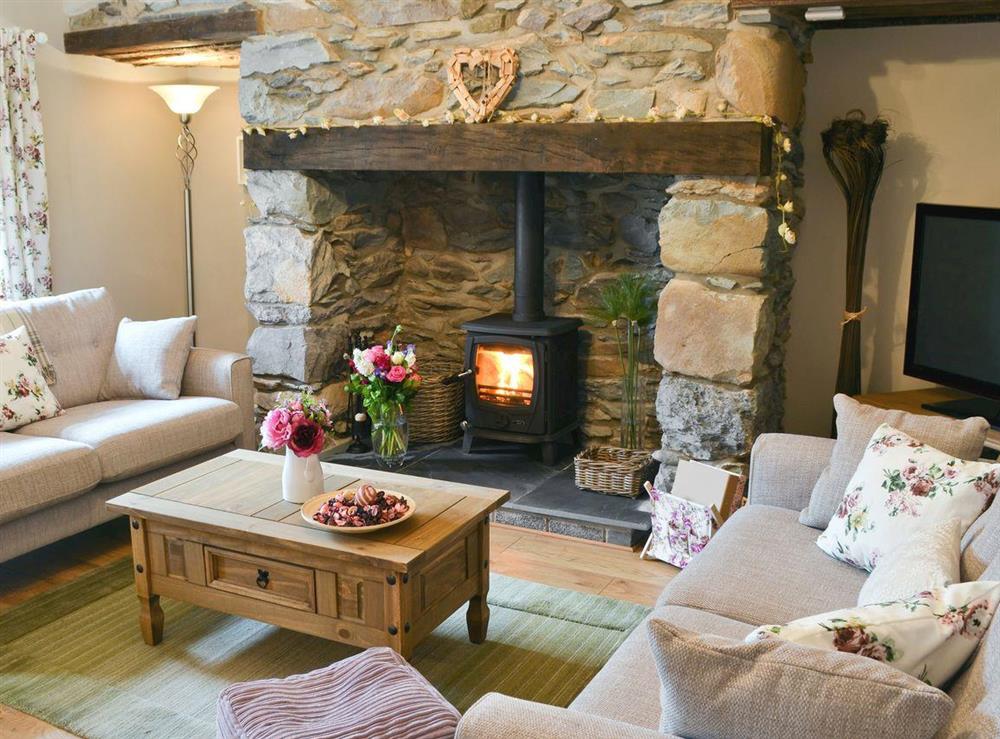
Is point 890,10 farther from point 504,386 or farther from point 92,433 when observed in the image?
point 92,433

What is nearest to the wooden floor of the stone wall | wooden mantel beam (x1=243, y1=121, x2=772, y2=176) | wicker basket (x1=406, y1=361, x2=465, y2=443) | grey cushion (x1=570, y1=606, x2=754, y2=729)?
the stone wall

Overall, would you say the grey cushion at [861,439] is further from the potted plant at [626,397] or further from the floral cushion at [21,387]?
the floral cushion at [21,387]

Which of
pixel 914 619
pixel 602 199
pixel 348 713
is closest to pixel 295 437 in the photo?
pixel 348 713

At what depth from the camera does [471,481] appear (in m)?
4.34

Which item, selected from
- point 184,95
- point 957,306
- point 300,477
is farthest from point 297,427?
point 184,95

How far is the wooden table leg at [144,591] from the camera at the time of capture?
3.04 metres

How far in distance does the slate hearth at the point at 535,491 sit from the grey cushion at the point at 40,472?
1290 mm

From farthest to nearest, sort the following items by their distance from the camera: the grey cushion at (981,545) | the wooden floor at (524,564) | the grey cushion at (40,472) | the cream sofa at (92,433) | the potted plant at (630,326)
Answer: the potted plant at (630,326) → the wooden floor at (524,564) → the cream sofa at (92,433) → the grey cushion at (40,472) → the grey cushion at (981,545)

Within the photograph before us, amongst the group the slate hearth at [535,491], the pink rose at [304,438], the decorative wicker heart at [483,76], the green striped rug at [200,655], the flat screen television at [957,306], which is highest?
the decorative wicker heart at [483,76]

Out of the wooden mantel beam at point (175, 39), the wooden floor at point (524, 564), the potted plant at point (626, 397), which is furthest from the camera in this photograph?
the wooden mantel beam at point (175, 39)

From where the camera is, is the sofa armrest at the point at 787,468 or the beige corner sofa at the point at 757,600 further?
the sofa armrest at the point at 787,468

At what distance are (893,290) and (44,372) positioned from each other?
11.3ft

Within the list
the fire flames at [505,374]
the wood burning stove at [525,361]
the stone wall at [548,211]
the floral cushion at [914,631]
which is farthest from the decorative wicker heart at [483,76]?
the floral cushion at [914,631]

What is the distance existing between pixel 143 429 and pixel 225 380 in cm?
51
